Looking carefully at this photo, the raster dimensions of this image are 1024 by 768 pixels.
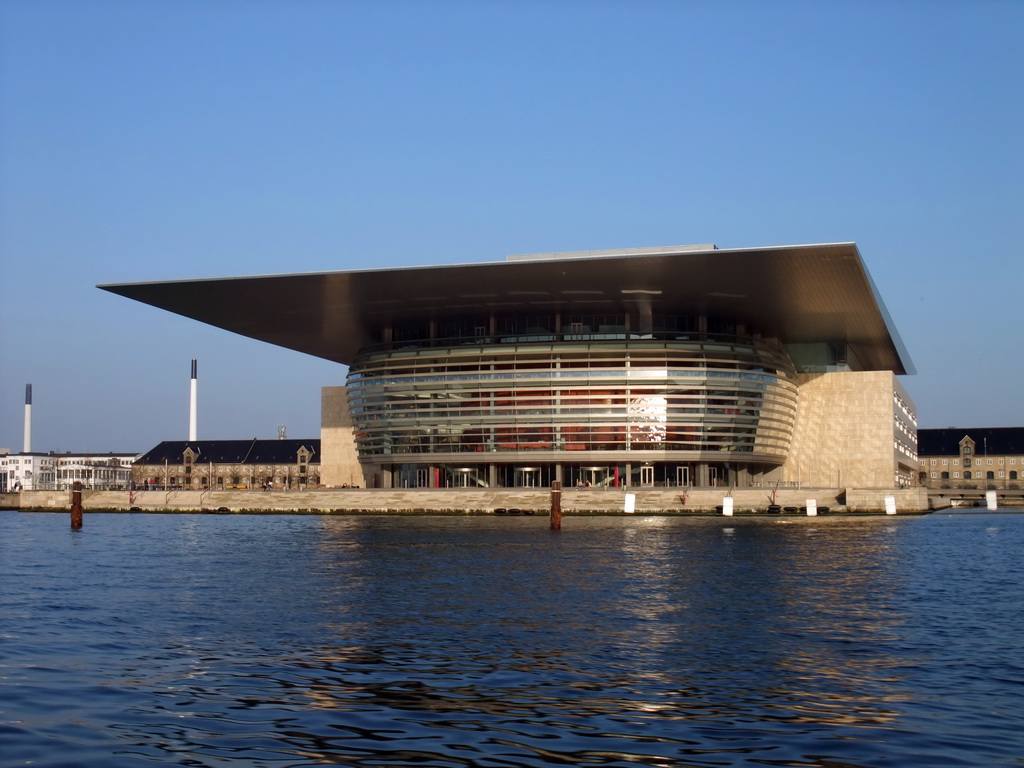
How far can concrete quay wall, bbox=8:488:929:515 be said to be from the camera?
5816 centimetres

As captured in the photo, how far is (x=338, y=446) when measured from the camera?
86000 mm

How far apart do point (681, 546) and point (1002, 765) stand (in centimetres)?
2557

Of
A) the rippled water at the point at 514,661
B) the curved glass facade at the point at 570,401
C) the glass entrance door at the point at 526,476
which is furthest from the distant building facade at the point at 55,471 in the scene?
the rippled water at the point at 514,661

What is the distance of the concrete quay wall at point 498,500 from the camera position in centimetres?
5816

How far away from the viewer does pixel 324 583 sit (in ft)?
78.9

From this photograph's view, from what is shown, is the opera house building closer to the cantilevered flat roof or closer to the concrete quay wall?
the cantilevered flat roof

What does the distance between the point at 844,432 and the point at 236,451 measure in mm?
72940

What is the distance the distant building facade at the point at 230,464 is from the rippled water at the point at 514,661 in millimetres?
93996

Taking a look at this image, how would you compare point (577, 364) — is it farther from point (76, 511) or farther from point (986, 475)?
point (986, 475)

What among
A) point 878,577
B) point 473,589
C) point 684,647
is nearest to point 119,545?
point 473,589

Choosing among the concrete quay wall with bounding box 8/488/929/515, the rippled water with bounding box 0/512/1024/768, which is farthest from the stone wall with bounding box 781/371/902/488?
the rippled water with bounding box 0/512/1024/768

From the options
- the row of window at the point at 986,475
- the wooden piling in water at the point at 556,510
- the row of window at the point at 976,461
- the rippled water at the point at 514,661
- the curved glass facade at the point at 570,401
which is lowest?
the rippled water at the point at 514,661

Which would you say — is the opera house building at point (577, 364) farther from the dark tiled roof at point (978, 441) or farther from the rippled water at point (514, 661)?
the dark tiled roof at point (978, 441)

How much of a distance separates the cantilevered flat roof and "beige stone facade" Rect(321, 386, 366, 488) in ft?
47.4
